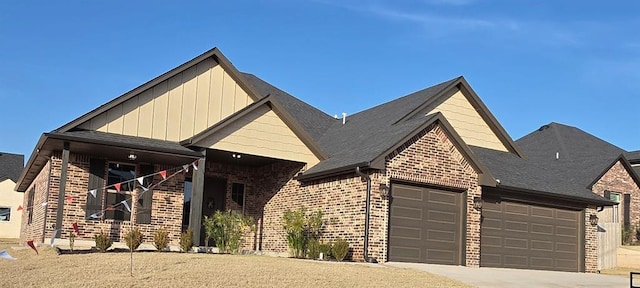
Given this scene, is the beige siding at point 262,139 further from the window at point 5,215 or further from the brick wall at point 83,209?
the window at point 5,215

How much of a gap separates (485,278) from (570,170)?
49.8 feet

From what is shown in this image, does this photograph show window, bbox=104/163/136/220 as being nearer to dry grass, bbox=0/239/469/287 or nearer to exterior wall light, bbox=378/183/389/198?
dry grass, bbox=0/239/469/287

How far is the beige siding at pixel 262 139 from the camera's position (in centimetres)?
2078

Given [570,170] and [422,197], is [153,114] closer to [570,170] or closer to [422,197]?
[422,197]

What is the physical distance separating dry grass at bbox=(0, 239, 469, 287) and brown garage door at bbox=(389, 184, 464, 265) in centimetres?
278

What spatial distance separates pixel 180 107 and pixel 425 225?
7.68 m

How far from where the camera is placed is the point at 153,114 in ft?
68.3

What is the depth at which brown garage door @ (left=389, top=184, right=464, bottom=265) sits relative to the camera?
1961 cm

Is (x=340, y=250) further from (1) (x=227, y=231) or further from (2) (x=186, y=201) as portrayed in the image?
(2) (x=186, y=201)

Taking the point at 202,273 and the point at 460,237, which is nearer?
the point at 202,273

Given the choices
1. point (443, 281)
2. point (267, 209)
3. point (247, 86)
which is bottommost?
point (443, 281)

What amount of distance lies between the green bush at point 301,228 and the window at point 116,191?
449 centimetres

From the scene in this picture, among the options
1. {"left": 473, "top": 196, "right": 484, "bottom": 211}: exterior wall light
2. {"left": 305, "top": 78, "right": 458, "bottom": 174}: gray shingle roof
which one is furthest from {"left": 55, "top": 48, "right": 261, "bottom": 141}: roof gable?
{"left": 473, "top": 196, "right": 484, "bottom": 211}: exterior wall light

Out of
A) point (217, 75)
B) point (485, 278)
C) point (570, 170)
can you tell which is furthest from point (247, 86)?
point (570, 170)
